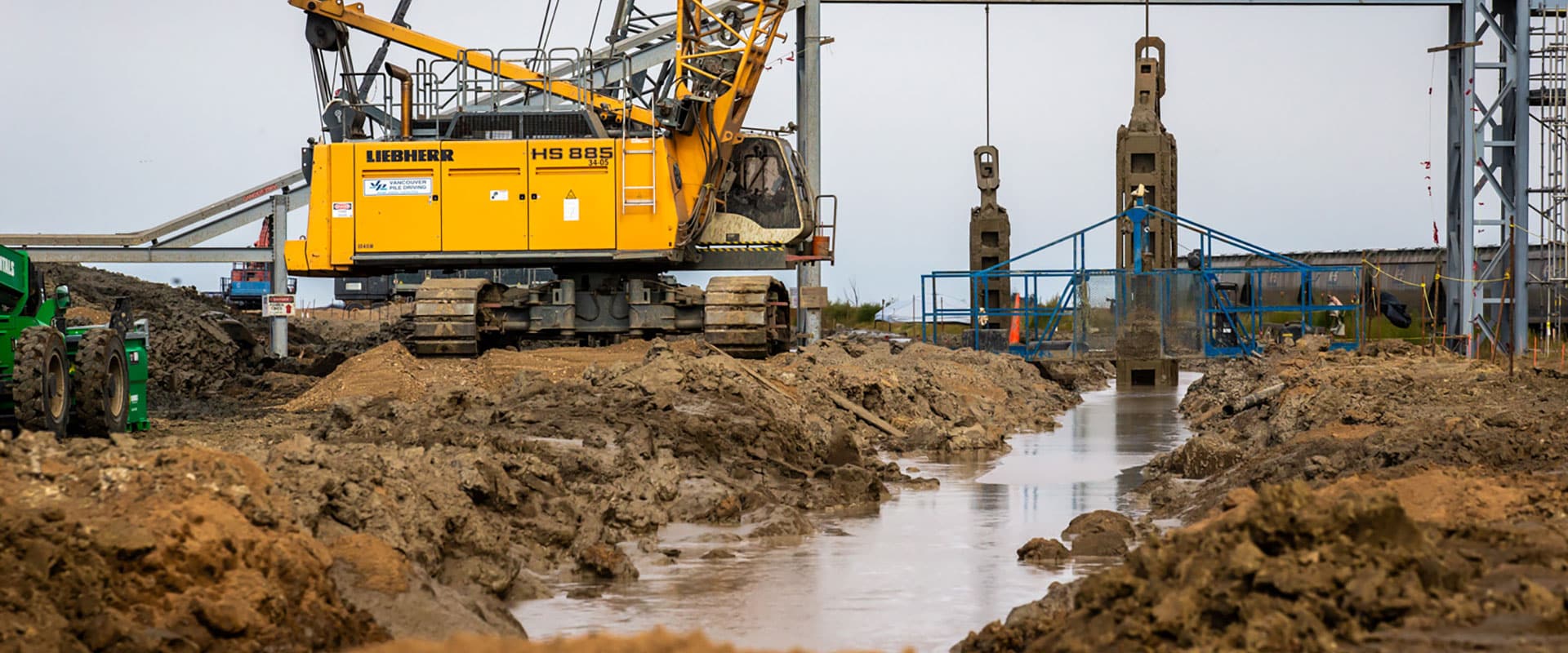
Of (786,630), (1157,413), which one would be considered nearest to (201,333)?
(1157,413)

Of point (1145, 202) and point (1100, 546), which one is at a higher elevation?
point (1145, 202)

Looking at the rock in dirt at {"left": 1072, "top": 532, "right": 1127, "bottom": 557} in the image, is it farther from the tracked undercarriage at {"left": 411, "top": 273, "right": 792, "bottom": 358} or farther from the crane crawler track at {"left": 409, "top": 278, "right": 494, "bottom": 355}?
the crane crawler track at {"left": 409, "top": 278, "right": 494, "bottom": 355}

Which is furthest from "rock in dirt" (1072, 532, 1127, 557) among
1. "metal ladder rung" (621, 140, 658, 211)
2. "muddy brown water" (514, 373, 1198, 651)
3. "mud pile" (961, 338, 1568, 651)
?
"metal ladder rung" (621, 140, 658, 211)

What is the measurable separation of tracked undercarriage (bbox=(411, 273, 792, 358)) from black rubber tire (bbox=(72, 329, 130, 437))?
24.8 ft

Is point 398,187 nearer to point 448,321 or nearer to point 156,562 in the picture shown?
point 448,321

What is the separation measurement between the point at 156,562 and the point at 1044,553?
5195mm

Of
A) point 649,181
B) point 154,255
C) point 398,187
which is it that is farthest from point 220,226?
point 649,181

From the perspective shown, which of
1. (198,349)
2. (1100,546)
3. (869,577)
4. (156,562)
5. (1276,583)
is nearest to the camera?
(1276,583)

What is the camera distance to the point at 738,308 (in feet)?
73.0

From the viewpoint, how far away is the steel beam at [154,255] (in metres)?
29.4

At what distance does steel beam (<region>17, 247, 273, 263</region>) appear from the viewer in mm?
29375

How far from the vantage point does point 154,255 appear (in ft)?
98.3

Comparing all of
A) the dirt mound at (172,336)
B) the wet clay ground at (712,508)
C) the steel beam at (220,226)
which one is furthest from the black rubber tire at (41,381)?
the steel beam at (220,226)

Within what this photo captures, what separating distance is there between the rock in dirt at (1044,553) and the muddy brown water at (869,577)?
0.11m
